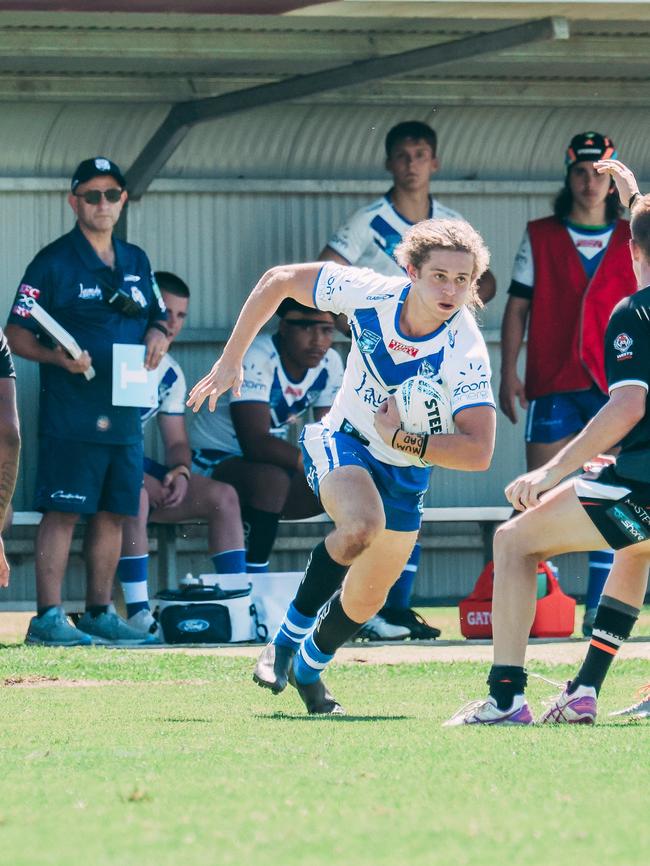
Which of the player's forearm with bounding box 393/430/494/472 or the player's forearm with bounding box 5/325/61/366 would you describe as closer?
the player's forearm with bounding box 393/430/494/472

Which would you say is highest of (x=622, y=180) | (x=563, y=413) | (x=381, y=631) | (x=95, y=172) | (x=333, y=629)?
(x=95, y=172)

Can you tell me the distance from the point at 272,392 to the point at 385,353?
4.60m

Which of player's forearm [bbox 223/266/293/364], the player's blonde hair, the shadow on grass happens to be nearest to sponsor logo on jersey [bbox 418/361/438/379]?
the player's blonde hair

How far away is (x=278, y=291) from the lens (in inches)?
281

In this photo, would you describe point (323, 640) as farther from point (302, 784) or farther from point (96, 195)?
point (96, 195)

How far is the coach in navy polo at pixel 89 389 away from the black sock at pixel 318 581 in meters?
3.15

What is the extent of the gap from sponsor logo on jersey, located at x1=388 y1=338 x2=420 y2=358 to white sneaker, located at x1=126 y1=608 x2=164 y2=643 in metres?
4.10

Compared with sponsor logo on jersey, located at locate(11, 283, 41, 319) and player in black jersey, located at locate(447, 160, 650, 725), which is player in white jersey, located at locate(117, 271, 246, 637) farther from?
player in black jersey, located at locate(447, 160, 650, 725)

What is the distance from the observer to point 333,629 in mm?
6840

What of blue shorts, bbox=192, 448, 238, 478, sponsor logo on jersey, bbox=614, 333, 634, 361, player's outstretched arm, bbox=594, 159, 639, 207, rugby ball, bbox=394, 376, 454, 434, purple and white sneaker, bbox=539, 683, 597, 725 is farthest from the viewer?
blue shorts, bbox=192, 448, 238, 478

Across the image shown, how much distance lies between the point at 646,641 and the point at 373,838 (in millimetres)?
6404

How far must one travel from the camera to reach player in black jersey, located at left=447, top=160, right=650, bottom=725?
6012mm

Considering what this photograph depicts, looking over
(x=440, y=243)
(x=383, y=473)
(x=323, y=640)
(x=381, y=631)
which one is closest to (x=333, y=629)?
(x=323, y=640)

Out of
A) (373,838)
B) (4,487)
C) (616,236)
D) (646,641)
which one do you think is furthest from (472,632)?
(373,838)
